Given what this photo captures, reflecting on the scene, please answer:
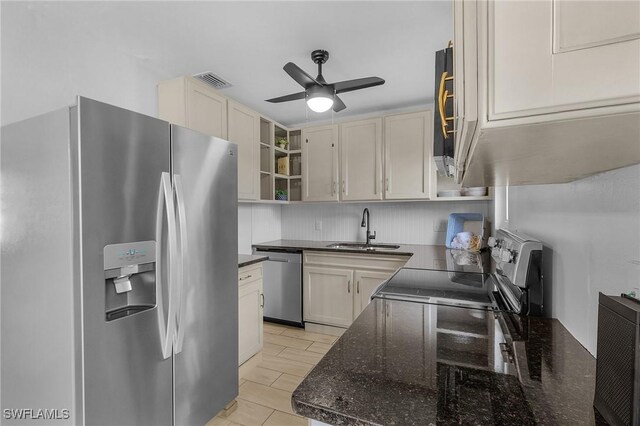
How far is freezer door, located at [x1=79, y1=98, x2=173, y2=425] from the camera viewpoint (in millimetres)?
1135

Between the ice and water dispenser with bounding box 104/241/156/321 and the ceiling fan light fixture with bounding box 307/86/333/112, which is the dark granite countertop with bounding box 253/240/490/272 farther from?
the ice and water dispenser with bounding box 104/241/156/321

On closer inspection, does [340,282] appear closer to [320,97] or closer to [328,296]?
[328,296]

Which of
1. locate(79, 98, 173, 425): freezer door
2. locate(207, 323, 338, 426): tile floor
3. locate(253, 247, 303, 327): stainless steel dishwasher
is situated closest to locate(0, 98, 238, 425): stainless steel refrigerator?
locate(79, 98, 173, 425): freezer door

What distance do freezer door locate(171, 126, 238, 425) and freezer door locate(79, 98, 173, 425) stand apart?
0.10m

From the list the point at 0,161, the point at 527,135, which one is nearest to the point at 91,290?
the point at 0,161

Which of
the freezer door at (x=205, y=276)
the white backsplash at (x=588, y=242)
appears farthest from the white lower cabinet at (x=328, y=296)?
the white backsplash at (x=588, y=242)

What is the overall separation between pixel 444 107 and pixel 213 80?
7.45 feet

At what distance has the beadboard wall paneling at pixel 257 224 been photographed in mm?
3352

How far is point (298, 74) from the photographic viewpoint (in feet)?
6.05

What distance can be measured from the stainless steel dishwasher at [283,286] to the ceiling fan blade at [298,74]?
187 cm

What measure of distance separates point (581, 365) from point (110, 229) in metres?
1.62

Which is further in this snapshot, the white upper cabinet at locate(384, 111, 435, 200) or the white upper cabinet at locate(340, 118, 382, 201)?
the white upper cabinet at locate(340, 118, 382, 201)

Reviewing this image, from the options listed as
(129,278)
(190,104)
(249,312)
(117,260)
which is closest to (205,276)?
(129,278)

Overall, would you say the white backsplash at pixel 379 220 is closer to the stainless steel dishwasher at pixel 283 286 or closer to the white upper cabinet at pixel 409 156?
the white upper cabinet at pixel 409 156
